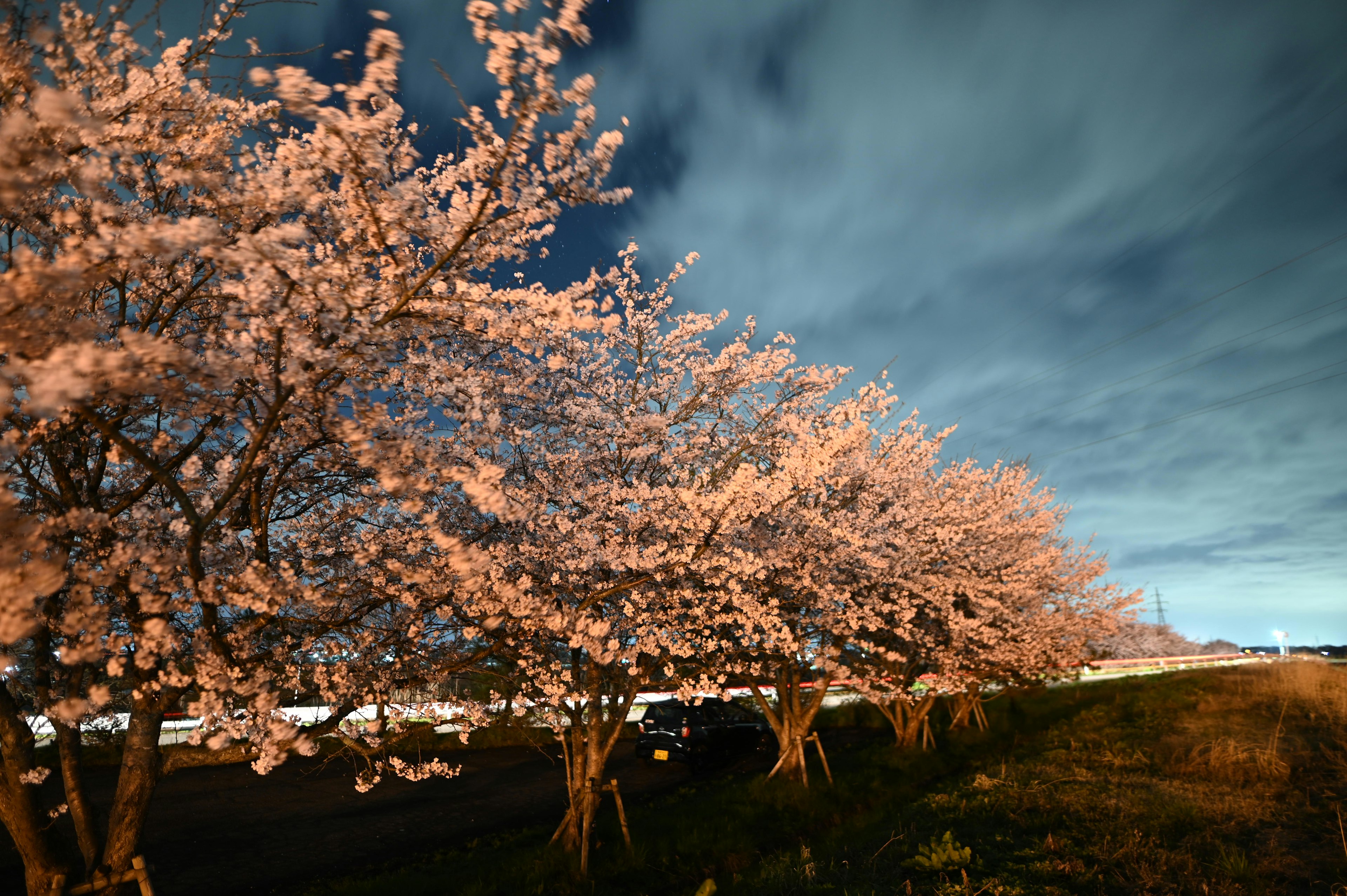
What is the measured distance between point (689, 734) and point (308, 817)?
9652 millimetres

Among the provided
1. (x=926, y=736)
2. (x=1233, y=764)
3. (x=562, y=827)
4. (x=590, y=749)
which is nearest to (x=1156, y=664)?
(x=926, y=736)

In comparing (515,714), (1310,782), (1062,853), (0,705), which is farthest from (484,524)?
(1310,782)

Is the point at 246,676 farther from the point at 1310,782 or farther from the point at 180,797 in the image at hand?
the point at 1310,782

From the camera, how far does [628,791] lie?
15781mm

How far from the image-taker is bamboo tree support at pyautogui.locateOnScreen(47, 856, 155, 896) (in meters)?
5.02

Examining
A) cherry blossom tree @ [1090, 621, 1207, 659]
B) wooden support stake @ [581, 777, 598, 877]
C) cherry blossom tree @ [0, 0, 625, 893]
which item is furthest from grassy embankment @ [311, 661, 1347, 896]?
cherry blossom tree @ [1090, 621, 1207, 659]

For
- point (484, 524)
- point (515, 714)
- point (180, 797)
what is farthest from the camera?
point (180, 797)

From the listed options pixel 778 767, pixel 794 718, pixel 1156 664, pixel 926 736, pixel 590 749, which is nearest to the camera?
pixel 590 749

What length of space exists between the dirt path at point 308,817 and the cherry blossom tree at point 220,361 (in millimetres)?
1972

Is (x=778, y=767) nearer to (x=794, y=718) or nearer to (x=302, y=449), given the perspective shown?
(x=794, y=718)

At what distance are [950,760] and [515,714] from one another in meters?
15.4

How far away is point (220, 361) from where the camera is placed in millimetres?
3873

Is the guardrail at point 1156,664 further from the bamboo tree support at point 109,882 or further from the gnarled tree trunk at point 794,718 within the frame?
the bamboo tree support at point 109,882

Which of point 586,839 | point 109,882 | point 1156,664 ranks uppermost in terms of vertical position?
point 1156,664
